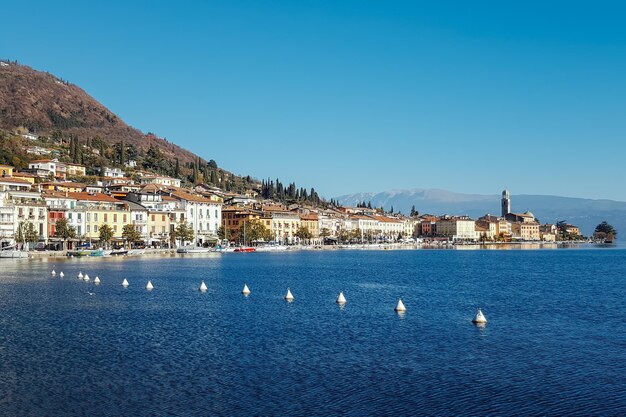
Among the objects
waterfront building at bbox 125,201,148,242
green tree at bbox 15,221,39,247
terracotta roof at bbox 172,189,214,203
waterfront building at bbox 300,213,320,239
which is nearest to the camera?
green tree at bbox 15,221,39,247

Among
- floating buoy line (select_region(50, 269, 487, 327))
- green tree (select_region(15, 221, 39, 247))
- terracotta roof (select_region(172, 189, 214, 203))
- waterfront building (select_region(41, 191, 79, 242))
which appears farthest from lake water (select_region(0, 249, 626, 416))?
terracotta roof (select_region(172, 189, 214, 203))

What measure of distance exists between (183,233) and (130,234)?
13720 millimetres

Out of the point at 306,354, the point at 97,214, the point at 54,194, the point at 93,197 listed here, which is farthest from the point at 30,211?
the point at 306,354

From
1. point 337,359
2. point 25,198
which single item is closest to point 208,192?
point 25,198

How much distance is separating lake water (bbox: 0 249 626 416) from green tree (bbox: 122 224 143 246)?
63.0m

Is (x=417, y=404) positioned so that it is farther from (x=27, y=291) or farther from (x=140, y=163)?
(x=140, y=163)

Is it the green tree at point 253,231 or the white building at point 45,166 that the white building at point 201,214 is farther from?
the white building at point 45,166

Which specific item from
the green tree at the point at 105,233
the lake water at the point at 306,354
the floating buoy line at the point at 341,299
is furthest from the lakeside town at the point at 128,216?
the lake water at the point at 306,354

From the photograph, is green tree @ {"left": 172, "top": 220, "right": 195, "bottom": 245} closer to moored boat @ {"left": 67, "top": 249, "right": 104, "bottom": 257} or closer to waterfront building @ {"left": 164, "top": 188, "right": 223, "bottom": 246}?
waterfront building @ {"left": 164, "top": 188, "right": 223, "bottom": 246}

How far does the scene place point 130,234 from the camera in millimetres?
108750

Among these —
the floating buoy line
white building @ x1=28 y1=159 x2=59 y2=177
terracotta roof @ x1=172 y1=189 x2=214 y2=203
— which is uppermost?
white building @ x1=28 y1=159 x2=59 y2=177

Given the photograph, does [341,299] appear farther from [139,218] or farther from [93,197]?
[139,218]

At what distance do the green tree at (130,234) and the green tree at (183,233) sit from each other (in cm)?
954

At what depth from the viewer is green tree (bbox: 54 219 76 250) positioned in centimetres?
9944
